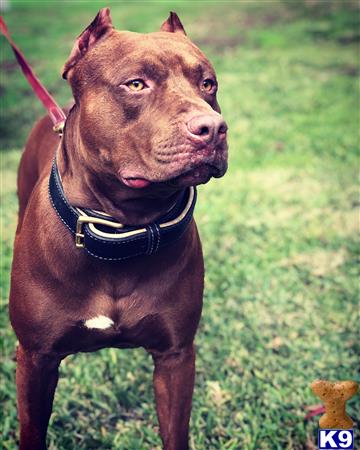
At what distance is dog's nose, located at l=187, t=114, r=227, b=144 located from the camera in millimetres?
2146

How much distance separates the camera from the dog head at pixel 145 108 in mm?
2186

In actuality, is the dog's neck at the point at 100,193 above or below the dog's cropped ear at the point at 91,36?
below

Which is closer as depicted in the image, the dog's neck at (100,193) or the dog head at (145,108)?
the dog head at (145,108)

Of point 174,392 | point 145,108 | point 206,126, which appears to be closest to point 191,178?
point 206,126

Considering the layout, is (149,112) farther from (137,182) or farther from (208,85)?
(208,85)

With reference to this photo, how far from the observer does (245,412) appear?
3.54 m

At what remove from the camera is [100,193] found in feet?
8.23

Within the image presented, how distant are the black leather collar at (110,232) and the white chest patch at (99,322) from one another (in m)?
0.26

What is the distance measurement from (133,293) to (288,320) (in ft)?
6.35

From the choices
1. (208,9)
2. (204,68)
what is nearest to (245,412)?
(204,68)

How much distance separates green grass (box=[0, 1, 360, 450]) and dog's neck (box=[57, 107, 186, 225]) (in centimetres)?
137
